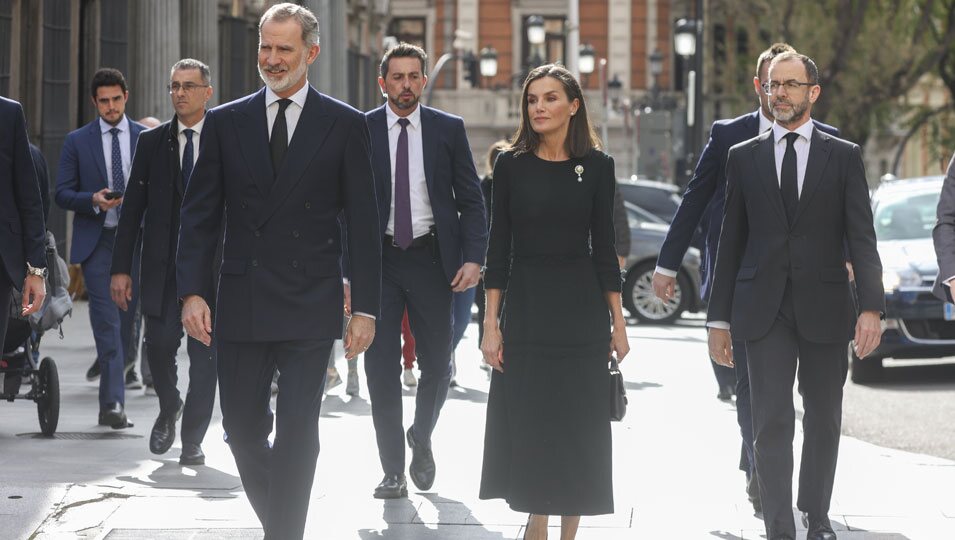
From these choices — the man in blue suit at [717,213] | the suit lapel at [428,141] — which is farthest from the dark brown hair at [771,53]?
the suit lapel at [428,141]

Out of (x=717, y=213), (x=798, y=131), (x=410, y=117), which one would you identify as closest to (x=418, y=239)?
(x=410, y=117)

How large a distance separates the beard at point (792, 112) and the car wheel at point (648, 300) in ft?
46.4

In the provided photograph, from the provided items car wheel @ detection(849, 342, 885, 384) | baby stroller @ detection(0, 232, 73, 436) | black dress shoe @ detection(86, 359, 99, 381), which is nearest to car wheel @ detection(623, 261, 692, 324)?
car wheel @ detection(849, 342, 885, 384)

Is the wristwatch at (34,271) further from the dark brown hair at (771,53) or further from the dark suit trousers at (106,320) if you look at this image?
the dark suit trousers at (106,320)

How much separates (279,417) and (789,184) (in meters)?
2.14

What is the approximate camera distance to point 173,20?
71.3ft

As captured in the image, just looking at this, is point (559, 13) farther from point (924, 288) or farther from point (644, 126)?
point (924, 288)

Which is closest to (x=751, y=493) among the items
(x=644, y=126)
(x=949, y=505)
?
(x=949, y=505)

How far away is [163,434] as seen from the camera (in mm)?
9180

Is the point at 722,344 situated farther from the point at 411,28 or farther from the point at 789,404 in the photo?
the point at 411,28

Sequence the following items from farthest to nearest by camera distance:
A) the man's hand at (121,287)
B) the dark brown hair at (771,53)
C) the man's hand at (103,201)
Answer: the man's hand at (103,201)
the man's hand at (121,287)
the dark brown hair at (771,53)

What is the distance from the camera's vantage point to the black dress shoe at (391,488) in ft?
26.5

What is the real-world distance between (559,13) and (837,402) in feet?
162

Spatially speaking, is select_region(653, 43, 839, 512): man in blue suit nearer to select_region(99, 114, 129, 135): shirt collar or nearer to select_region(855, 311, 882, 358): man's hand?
select_region(855, 311, 882, 358): man's hand
